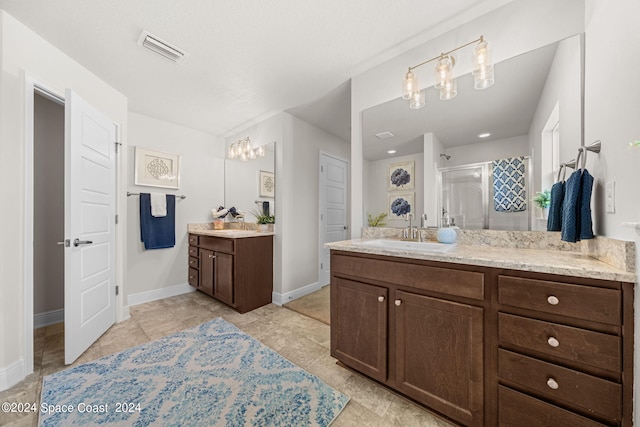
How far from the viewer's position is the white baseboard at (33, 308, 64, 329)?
237 centimetres

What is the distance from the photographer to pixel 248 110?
3.07 meters

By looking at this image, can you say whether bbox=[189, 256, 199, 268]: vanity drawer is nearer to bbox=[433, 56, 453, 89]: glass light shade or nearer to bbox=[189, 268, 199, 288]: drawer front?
bbox=[189, 268, 199, 288]: drawer front

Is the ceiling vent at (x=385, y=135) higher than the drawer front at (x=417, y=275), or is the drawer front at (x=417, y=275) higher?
the ceiling vent at (x=385, y=135)

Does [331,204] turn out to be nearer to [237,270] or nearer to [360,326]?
[237,270]

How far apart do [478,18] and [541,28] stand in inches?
15.0

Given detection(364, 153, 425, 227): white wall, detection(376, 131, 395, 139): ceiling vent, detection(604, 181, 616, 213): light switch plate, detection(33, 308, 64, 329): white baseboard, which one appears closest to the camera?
detection(604, 181, 616, 213): light switch plate

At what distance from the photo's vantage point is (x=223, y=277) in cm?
281

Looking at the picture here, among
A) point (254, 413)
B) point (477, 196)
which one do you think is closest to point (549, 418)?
point (477, 196)

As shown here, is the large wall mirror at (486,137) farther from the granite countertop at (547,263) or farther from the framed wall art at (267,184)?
the framed wall art at (267,184)

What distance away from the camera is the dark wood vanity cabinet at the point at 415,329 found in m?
1.15

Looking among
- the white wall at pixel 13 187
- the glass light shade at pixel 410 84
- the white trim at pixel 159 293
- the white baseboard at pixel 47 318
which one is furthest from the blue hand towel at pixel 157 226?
the glass light shade at pixel 410 84

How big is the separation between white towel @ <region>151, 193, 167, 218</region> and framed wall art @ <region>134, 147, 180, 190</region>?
0.58ft

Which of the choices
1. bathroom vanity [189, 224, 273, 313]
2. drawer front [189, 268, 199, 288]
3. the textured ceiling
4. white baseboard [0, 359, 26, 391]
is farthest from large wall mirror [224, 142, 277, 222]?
white baseboard [0, 359, 26, 391]

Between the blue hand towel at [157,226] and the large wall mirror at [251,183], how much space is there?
2.72 feet
